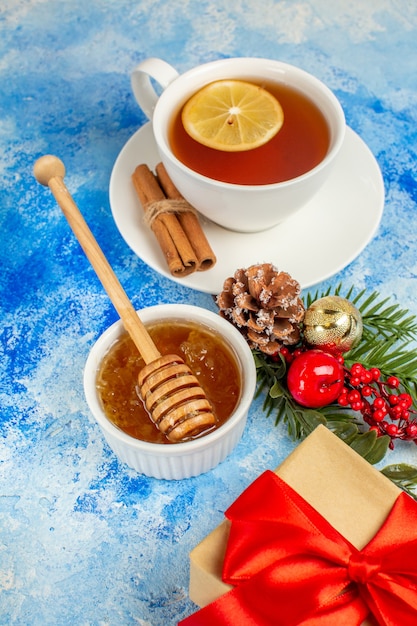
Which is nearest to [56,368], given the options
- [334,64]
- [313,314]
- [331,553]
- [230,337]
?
[230,337]

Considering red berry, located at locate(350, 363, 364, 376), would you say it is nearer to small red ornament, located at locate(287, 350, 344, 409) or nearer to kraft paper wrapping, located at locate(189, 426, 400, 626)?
small red ornament, located at locate(287, 350, 344, 409)

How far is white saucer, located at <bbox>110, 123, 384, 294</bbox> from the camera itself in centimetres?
124

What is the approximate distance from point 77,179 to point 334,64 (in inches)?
27.8

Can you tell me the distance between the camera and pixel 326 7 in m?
1.79

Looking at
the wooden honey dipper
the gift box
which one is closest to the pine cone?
the wooden honey dipper

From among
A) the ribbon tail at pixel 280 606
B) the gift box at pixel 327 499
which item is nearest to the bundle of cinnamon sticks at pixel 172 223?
the gift box at pixel 327 499

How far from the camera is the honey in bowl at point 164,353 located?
40.9 inches

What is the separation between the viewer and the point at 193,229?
128 centimetres

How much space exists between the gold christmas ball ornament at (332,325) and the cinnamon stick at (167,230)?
24cm

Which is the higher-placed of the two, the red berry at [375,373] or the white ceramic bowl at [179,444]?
the white ceramic bowl at [179,444]

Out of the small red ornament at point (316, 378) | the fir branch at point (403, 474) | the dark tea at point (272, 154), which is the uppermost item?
the dark tea at point (272, 154)

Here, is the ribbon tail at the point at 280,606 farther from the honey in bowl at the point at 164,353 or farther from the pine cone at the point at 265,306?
the pine cone at the point at 265,306

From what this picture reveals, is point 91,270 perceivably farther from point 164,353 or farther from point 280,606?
point 280,606

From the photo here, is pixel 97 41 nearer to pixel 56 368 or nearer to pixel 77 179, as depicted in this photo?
pixel 77 179
